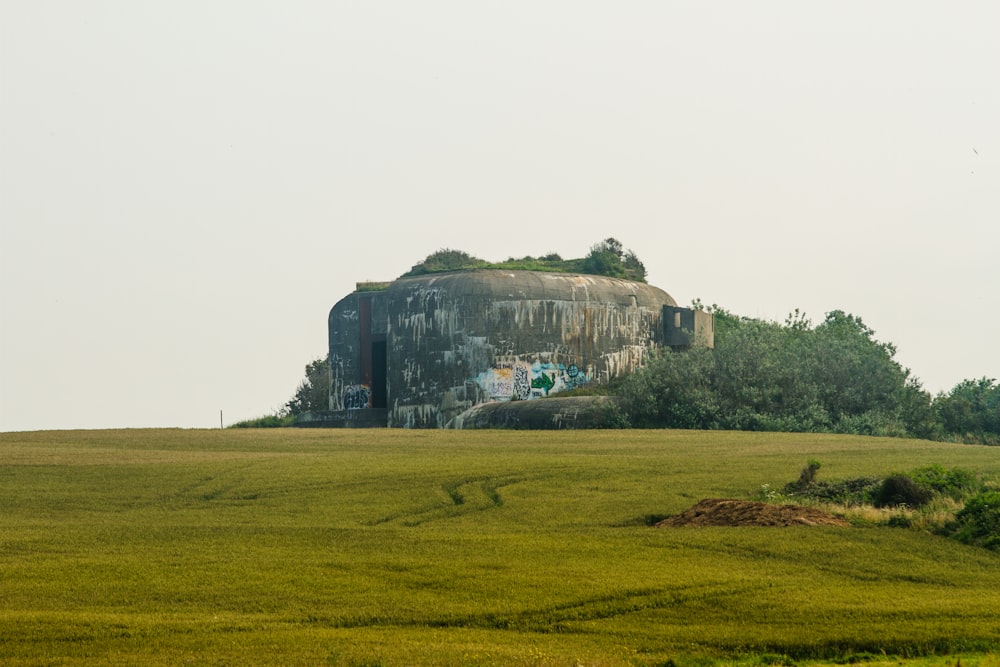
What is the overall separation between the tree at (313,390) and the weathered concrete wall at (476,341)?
843 centimetres

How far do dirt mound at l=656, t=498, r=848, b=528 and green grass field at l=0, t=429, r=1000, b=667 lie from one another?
724 millimetres

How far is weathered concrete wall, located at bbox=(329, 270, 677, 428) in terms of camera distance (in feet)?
Answer: 150

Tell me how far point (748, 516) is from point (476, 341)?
25.4 m

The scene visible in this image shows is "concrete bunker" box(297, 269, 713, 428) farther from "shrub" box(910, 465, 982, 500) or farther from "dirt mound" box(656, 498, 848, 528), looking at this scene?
"dirt mound" box(656, 498, 848, 528)

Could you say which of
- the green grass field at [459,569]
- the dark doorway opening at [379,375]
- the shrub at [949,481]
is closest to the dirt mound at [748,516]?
the green grass field at [459,569]

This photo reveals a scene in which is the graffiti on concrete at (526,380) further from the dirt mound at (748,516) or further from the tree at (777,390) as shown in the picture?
the dirt mound at (748,516)

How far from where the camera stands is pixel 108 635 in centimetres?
1378

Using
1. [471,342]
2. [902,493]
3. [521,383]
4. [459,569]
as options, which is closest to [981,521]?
[902,493]

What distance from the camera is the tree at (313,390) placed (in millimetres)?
58906

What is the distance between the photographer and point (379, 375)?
4922cm

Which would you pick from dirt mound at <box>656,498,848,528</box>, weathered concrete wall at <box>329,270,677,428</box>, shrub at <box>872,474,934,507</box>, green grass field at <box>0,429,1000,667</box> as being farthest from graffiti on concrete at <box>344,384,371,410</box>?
shrub at <box>872,474,934,507</box>

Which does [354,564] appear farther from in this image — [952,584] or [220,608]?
[952,584]

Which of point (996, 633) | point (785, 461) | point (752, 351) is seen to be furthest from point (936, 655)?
point (752, 351)

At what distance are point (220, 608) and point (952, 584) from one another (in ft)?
30.9
